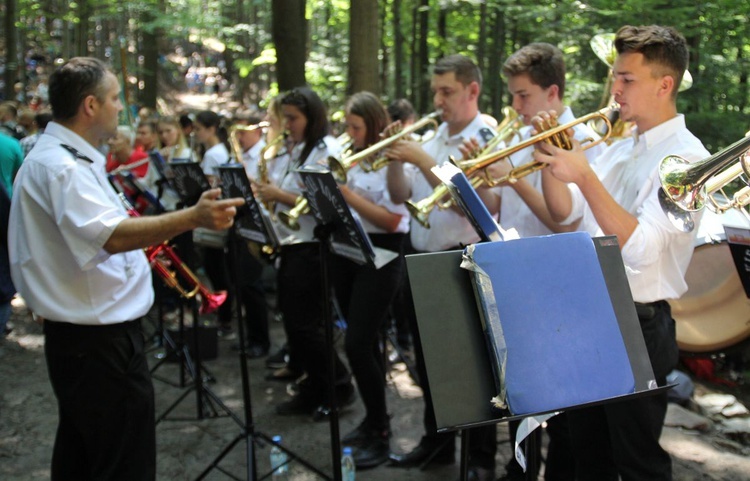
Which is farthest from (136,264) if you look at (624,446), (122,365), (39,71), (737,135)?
(39,71)

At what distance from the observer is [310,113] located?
5.05 meters

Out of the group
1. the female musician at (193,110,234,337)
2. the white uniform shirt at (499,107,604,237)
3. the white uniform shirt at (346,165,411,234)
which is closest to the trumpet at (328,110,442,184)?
the white uniform shirt at (346,165,411,234)

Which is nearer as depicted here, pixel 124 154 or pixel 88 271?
pixel 88 271

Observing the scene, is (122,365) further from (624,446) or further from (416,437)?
(416,437)

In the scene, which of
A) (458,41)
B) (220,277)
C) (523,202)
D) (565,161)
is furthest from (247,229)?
(458,41)

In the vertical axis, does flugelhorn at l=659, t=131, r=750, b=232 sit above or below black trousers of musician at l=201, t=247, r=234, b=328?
above

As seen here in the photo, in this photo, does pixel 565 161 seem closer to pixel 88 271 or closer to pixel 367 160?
pixel 367 160

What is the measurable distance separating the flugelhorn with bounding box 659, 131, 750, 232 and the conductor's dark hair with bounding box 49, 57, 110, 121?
246 cm

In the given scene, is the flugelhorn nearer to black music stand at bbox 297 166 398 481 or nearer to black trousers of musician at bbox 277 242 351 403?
black music stand at bbox 297 166 398 481

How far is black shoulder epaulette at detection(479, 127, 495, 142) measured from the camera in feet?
14.1

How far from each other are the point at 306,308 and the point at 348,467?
1.31 meters

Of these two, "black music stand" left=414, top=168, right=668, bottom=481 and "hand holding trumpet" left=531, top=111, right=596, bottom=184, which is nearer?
"black music stand" left=414, top=168, right=668, bottom=481

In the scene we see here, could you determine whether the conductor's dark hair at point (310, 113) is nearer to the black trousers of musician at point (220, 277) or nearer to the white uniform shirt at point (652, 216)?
the white uniform shirt at point (652, 216)

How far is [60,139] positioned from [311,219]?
2.14m
